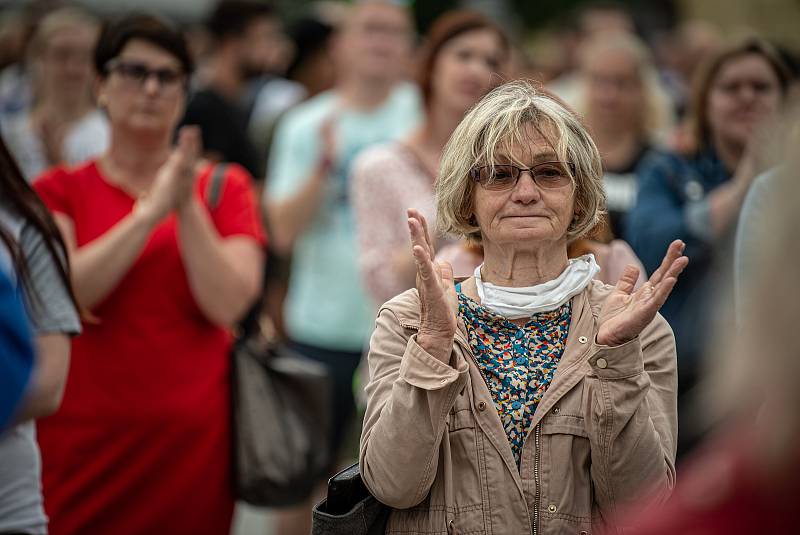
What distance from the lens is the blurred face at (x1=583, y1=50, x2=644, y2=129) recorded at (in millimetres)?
6617

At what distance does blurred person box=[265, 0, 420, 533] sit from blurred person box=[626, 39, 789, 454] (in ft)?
5.47

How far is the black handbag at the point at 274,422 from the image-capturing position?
466cm

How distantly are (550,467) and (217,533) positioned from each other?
2139mm

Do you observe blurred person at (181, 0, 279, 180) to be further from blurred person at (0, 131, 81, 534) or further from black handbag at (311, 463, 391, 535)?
black handbag at (311, 463, 391, 535)

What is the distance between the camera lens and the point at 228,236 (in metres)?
4.73

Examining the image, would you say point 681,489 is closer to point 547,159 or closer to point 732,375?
point 732,375

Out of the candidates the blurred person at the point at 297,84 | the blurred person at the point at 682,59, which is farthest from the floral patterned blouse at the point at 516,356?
the blurred person at the point at 682,59

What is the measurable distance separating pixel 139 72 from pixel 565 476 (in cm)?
269

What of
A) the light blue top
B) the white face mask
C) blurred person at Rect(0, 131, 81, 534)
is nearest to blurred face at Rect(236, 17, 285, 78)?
the light blue top

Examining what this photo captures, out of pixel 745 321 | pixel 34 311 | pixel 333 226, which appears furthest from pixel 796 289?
pixel 333 226

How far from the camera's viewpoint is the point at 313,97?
26.5ft

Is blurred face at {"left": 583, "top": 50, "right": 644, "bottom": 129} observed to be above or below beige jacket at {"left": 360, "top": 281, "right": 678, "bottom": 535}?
above

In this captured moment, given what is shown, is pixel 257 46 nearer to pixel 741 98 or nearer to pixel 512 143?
pixel 741 98

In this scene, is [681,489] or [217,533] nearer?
[681,489]
